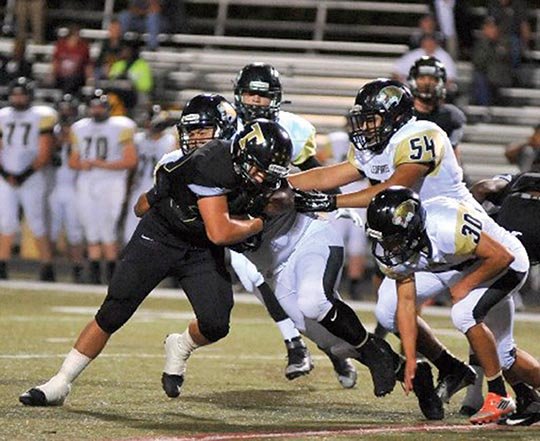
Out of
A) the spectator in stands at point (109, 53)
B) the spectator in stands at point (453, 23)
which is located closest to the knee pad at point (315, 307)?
the spectator in stands at point (453, 23)

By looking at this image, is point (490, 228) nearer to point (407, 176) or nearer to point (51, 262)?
point (407, 176)

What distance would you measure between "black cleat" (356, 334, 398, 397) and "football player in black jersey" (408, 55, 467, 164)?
1.95 metres

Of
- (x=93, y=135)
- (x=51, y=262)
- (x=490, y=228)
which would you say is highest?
(x=490, y=228)

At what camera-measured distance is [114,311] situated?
6484 millimetres

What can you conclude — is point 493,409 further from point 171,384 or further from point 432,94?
point 432,94

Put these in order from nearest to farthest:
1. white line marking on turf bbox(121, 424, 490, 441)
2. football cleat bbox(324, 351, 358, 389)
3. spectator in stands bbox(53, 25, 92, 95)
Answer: white line marking on turf bbox(121, 424, 490, 441) → football cleat bbox(324, 351, 358, 389) → spectator in stands bbox(53, 25, 92, 95)

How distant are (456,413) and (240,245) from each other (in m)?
1.18

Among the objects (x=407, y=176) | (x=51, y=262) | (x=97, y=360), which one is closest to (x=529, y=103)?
(x=51, y=262)

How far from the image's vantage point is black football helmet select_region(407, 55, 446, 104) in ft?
26.9

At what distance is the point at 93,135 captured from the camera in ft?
42.9

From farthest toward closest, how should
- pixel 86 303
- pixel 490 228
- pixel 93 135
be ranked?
pixel 93 135
pixel 86 303
pixel 490 228

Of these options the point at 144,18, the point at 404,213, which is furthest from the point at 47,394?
the point at 144,18

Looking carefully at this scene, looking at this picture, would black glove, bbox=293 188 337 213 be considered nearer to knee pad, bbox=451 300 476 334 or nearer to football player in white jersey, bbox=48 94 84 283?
knee pad, bbox=451 300 476 334

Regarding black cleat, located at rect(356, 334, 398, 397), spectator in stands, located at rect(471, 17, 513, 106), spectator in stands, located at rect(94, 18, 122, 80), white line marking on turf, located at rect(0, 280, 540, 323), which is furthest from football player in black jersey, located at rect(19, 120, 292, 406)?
spectator in stands, located at rect(94, 18, 122, 80)
